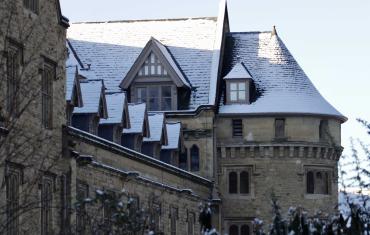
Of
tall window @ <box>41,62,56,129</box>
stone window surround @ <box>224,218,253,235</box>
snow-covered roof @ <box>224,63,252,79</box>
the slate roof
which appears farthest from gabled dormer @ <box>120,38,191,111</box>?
tall window @ <box>41,62,56,129</box>

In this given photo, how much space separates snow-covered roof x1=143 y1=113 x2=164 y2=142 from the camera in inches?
2365

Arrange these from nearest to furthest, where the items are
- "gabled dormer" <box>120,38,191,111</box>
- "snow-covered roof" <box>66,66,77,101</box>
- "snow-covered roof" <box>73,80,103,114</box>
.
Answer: "snow-covered roof" <box>66,66,77,101</box> → "snow-covered roof" <box>73,80,103,114</box> → "gabled dormer" <box>120,38,191,111</box>

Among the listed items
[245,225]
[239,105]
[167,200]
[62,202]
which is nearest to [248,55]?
[239,105]

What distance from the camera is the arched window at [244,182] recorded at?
69.8m

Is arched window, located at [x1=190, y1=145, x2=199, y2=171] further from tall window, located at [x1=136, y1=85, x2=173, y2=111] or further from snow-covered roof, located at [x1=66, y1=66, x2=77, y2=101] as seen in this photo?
snow-covered roof, located at [x1=66, y1=66, x2=77, y2=101]

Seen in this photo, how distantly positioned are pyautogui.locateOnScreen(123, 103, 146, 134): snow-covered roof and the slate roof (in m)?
9.40

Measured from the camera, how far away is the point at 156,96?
6850cm

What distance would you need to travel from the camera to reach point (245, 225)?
6956cm

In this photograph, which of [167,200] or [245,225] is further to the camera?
[245,225]

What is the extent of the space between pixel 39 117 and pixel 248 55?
34014mm

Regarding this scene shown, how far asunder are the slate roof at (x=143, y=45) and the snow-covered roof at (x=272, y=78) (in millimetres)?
1361

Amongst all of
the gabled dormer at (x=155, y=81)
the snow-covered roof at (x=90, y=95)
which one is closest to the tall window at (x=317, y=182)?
the gabled dormer at (x=155, y=81)

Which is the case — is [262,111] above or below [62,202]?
above

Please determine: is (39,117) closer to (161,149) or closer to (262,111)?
(161,149)
